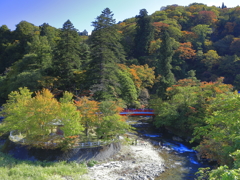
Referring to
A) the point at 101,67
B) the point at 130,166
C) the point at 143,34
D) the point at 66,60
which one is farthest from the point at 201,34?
the point at 130,166

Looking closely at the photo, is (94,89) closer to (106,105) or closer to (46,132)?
(106,105)

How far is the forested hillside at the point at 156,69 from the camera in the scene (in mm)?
15109

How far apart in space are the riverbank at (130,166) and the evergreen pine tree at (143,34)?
31.8 meters

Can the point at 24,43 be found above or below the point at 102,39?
above

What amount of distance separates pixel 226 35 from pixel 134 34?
2707 cm

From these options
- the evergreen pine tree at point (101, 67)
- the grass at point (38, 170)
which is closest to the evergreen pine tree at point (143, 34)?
the evergreen pine tree at point (101, 67)

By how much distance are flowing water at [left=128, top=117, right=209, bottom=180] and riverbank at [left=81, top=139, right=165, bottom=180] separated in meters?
0.78

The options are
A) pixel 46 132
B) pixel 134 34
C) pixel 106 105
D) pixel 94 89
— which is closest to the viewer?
pixel 46 132

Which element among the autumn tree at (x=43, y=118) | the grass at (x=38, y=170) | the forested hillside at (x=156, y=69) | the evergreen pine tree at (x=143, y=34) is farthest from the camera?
the evergreen pine tree at (x=143, y=34)

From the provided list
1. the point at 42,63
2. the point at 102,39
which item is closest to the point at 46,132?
the point at 102,39

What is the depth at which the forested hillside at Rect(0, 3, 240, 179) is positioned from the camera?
1511 cm

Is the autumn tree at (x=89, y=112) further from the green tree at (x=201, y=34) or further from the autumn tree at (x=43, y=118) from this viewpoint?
the green tree at (x=201, y=34)

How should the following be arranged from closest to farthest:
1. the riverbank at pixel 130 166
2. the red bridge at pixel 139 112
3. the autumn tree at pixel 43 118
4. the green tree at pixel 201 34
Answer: the riverbank at pixel 130 166
the autumn tree at pixel 43 118
the red bridge at pixel 139 112
the green tree at pixel 201 34

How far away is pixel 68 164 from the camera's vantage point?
15789mm
